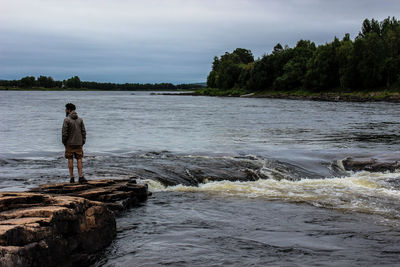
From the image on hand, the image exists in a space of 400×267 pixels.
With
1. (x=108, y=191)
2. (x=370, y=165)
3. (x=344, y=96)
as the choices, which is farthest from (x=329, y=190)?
(x=344, y=96)

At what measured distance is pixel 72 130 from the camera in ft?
44.8

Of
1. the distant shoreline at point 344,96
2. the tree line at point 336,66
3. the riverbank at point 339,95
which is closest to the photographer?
the distant shoreline at point 344,96

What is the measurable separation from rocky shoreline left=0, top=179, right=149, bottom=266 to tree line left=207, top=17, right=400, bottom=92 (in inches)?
3822

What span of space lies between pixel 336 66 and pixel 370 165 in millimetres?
100379

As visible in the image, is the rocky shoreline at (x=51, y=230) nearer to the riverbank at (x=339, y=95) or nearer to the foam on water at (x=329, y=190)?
the foam on water at (x=329, y=190)

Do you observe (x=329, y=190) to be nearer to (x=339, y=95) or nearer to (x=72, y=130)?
(x=72, y=130)

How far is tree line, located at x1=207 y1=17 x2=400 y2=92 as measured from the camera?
325 ft

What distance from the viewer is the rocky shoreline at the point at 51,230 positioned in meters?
7.46

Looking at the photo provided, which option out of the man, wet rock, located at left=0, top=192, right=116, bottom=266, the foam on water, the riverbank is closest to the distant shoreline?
the riverbank

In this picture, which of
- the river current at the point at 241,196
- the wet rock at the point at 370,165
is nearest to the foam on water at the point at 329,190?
the river current at the point at 241,196

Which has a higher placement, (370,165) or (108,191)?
(108,191)

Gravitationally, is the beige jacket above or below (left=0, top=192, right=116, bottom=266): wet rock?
above

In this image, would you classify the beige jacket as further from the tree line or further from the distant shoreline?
the tree line

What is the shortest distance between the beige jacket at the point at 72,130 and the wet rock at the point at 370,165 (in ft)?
43.0
